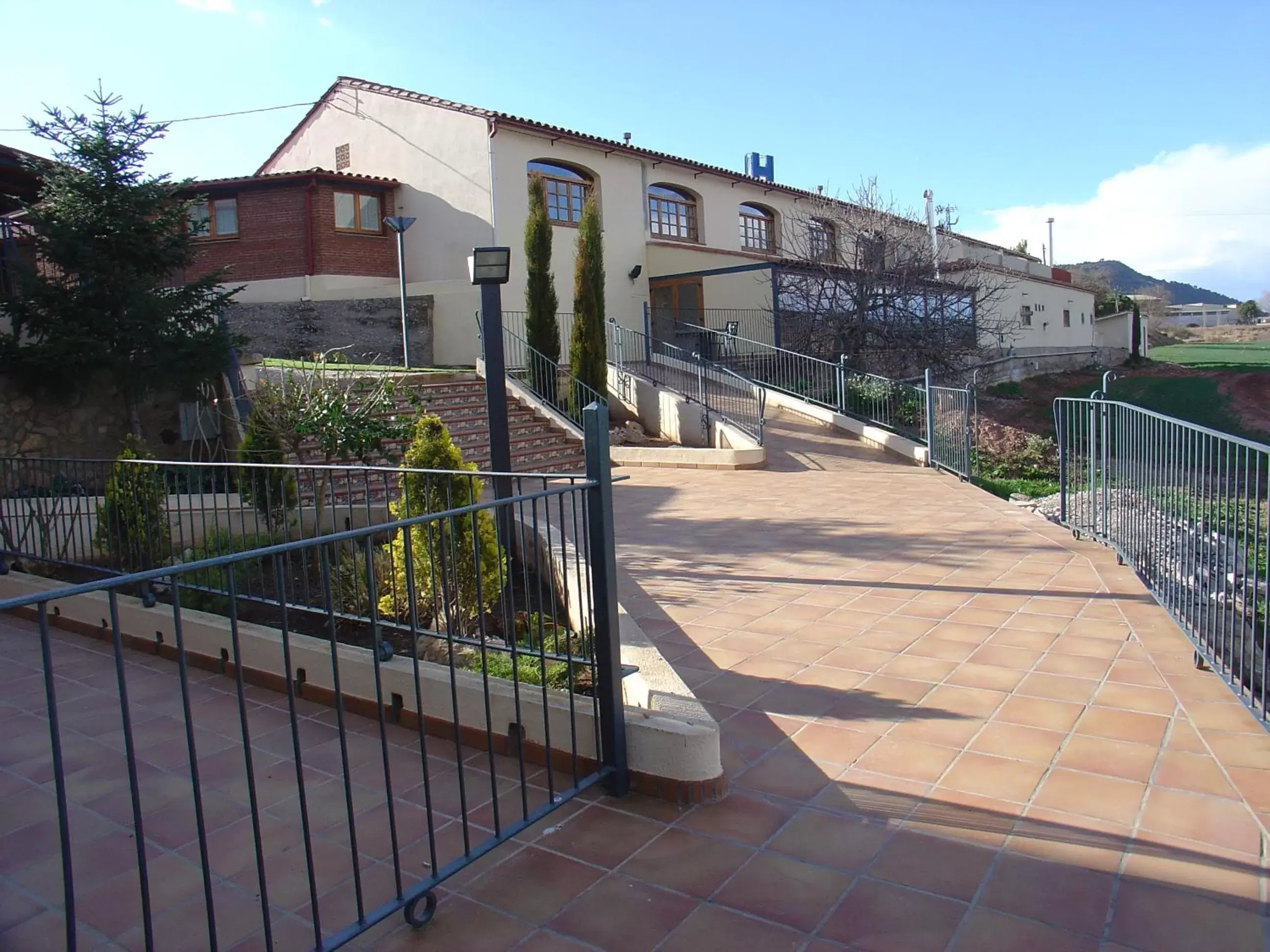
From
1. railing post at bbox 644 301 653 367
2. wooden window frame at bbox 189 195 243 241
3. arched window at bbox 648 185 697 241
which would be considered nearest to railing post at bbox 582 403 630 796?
railing post at bbox 644 301 653 367

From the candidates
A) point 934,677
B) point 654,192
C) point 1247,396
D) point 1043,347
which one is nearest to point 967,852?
point 934,677

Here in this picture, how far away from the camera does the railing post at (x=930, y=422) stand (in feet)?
41.7

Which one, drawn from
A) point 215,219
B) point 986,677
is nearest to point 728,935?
point 986,677

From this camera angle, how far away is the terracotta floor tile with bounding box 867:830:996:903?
98.3 inches

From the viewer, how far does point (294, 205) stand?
19750 millimetres

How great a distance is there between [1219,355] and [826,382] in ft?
108

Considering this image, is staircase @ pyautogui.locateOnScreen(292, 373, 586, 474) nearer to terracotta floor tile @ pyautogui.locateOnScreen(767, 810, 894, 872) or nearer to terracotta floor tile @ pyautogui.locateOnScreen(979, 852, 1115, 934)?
terracotta floor tile @ pyautogui.locateOnScreen(767, 810, 894, 872)

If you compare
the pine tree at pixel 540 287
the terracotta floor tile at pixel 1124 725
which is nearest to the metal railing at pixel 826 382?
the pine tree at pixel 540 287

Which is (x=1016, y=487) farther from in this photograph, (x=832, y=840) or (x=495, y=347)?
(x=832, y=840)

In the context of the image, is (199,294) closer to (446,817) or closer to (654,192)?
(446,817)

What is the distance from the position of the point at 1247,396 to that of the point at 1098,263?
75.4 meters

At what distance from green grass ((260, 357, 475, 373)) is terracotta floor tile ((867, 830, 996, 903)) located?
10123mm

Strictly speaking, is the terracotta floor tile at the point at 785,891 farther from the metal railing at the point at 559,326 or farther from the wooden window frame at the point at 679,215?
the wooden window frame at the point at 679,215

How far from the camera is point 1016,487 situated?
1360cm
